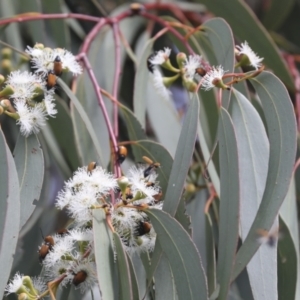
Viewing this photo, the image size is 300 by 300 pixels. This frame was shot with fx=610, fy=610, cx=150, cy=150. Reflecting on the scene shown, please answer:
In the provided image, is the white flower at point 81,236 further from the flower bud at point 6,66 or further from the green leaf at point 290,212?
the flower bud at point 6,66

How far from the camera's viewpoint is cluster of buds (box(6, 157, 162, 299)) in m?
0.78

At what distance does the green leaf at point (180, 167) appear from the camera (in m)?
0.81

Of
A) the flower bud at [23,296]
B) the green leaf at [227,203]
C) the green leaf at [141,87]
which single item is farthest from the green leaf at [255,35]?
the flower bud at [23,296]

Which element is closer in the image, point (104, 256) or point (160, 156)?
point (104, 256)

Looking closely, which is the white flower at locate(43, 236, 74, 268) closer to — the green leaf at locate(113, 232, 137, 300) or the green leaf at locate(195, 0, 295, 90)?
the green leaf at locate(113, 232, 137, 300)

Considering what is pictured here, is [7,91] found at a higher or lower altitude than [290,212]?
higher

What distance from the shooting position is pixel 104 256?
0.76m

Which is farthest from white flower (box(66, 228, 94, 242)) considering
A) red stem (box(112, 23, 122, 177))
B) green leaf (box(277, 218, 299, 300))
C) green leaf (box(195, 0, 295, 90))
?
green leaf (box(195, 0, 295, 90))

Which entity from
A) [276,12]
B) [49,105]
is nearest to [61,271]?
[49,105]

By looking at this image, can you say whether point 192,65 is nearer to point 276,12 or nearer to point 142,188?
point 142,188

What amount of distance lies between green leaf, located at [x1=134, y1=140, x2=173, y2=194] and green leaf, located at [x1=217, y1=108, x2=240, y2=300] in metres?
0.12

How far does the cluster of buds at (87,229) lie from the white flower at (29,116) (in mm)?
122

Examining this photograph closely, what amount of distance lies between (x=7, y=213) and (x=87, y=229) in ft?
0.36

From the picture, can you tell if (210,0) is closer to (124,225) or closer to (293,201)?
(293,201)
